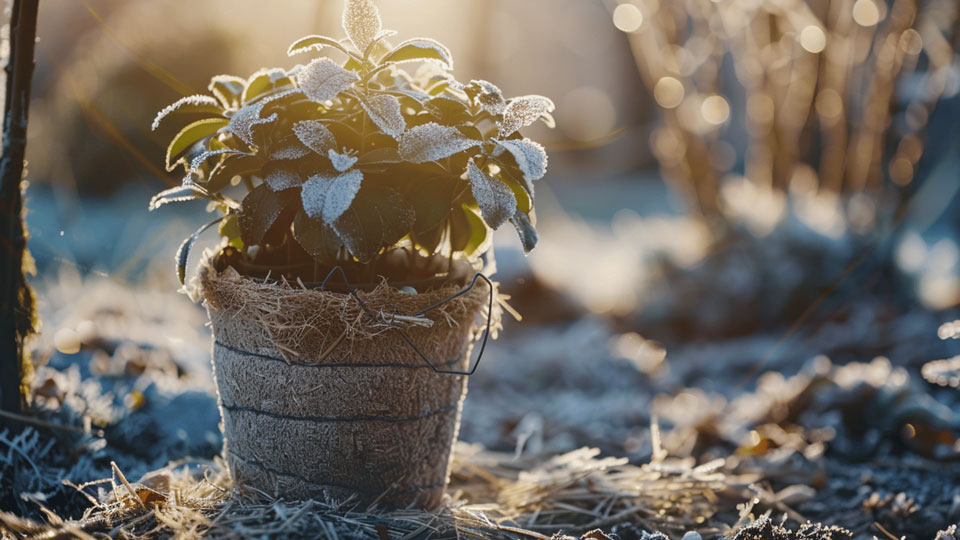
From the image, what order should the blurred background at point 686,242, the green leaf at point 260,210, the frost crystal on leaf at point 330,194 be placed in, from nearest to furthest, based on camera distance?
1. the frost crystal on leaf at point 330,194
2. the green leaf at point 260,210
3. the blurred background at point 686,242

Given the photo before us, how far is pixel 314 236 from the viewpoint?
4.04 feet

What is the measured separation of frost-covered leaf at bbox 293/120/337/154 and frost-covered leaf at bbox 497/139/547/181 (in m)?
0.30

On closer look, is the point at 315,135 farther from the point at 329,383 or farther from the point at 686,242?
the point at 686,242

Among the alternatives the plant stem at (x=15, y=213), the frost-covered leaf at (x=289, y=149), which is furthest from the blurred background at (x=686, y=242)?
the frost-covered leaf at (x=289, y=149)

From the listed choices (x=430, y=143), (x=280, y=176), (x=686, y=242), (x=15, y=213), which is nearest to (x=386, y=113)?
(x=430, y=143)

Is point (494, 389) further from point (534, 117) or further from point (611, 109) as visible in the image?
point (611, 109)

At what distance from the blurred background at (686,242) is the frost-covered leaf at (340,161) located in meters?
1.20

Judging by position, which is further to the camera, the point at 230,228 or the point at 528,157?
the point at 230,228

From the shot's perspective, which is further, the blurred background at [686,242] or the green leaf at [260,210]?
the blurred background at [686,242]

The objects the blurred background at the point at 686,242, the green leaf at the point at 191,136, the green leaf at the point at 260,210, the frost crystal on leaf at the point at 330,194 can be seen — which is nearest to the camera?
the frost crystal on leaf at the point at 330,194

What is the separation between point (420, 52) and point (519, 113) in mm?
219

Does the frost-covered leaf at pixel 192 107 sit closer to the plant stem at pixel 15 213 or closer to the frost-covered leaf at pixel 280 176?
the frost-covered leaf at pixel 280 176

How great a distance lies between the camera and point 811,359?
9.73 ft

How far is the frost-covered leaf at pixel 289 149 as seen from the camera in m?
1.25
